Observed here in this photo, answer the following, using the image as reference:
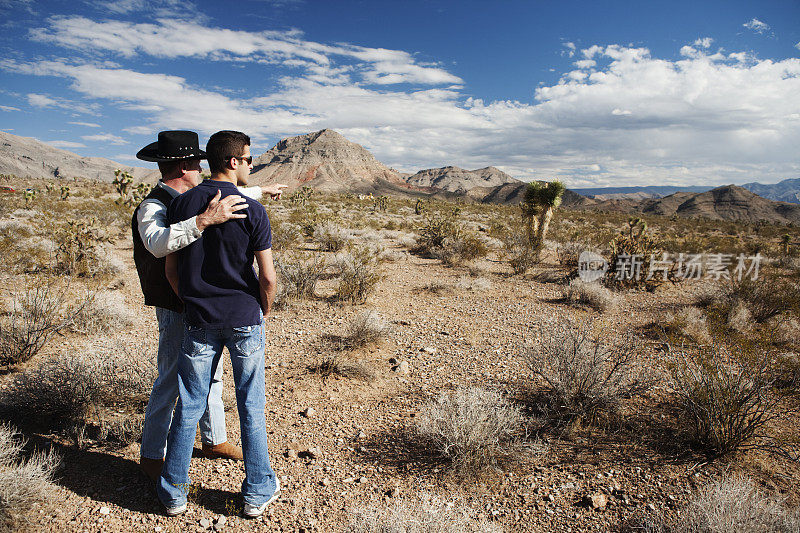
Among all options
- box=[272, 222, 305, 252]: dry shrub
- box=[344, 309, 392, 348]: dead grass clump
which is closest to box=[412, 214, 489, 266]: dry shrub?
box=[272, 222, 305, 252]: dry shrub

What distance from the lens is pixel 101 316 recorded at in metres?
5.53

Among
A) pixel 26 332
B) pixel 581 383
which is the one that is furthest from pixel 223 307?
pixel 26 332

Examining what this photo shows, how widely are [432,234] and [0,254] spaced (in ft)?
35.2

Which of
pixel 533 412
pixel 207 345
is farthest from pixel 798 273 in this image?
pixel 207 345

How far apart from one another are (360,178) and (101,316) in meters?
118

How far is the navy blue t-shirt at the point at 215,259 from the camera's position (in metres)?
2.27

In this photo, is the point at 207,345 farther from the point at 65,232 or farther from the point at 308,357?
the point at 65,232

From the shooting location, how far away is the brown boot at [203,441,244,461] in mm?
3070

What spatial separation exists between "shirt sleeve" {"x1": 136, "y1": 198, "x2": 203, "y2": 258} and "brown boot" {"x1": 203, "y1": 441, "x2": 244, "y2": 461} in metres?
1.65

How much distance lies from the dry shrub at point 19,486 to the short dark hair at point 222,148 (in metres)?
2.20

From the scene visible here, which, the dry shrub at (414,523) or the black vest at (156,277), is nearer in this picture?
the dry shrub at (414,523)

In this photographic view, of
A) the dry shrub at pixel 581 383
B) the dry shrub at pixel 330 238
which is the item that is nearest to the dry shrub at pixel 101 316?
the dry shrub at pixel 581 383

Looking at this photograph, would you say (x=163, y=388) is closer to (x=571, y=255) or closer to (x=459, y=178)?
(x=571, y=255)

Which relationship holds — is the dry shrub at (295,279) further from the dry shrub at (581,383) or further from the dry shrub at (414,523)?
the dry shrub at (414,523)
